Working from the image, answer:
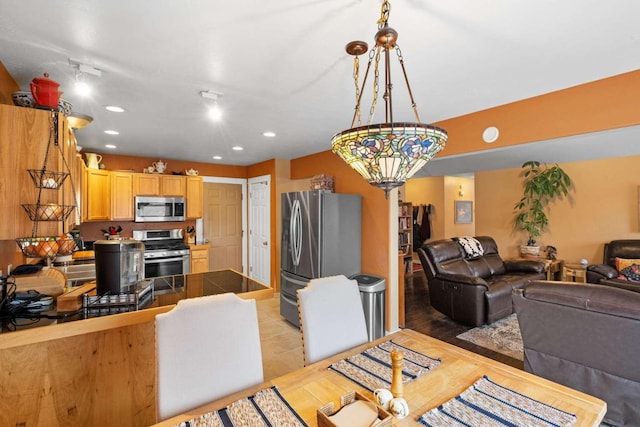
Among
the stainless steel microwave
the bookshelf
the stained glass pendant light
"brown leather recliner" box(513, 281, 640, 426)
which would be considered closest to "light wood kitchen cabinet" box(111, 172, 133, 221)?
the stainless steel microwave

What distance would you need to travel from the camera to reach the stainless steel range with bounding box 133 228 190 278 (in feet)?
15.2

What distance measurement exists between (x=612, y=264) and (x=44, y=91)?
6.54m

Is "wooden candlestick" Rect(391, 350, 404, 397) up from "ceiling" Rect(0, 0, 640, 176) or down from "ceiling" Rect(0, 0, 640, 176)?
down

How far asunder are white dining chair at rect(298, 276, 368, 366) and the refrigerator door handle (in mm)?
1913

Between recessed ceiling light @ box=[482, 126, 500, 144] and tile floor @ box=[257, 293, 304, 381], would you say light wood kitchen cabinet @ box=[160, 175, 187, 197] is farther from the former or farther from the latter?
recessed ceiling light @ box=[482, 126, 500, 144]

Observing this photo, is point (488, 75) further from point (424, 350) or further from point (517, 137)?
point (424, 350)

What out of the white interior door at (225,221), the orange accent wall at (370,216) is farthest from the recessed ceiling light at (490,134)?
the white interior door at (225,221)

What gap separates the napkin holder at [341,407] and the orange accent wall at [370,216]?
259 centimetres

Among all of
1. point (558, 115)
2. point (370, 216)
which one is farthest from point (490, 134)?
point (370, 216)

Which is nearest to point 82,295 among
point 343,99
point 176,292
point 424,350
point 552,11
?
point 176,292

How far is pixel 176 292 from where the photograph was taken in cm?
215

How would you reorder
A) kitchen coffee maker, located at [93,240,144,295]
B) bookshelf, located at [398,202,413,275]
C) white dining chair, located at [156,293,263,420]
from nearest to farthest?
1. white dining chair, located at [156,293,263,420]
2. kitchen coffee maker, located at [93,240,144,295]
3. bookshelf, located at [398,202,413,275]

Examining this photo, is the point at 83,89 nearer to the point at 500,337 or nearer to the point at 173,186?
the point at 173,186

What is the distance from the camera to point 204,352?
1.32 metres
